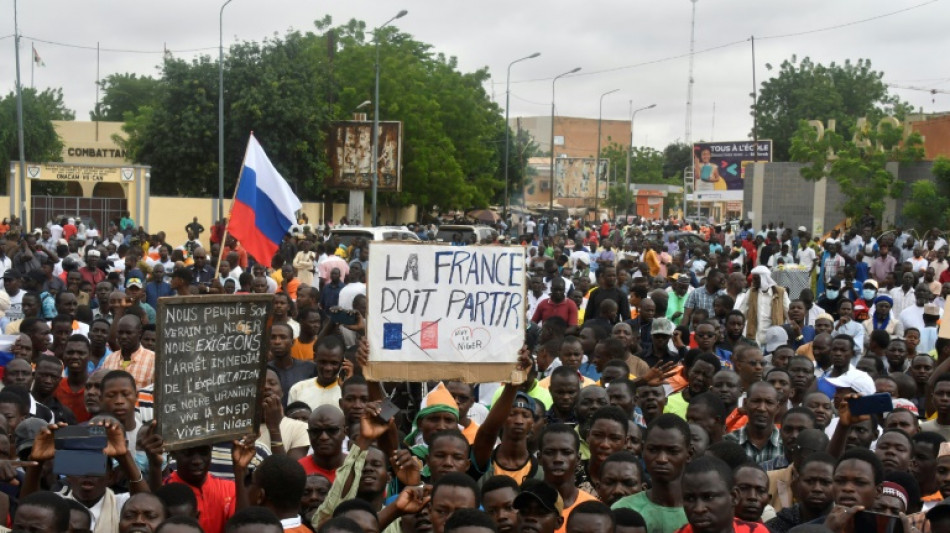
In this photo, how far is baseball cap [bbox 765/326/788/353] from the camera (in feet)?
37.6

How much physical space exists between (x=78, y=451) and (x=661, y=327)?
6368 millimetres

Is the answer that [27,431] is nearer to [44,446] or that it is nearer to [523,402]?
[44,446]

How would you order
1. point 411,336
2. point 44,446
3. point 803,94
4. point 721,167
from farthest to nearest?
point 803,94, point 721,167, point 411,336, point 44,446

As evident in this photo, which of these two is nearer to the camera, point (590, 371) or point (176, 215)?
point (590, 371)

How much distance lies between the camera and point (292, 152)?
42.1 metres

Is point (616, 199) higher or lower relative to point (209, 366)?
lower

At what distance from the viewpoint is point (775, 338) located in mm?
11477

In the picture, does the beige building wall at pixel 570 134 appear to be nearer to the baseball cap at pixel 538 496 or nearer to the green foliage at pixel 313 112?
the green foliage at pixel 313 112

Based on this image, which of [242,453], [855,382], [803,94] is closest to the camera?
[242,453]

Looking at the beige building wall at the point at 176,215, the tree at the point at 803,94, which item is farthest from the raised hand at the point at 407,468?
the tree at the point at 803,94

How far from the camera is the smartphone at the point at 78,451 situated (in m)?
5.52

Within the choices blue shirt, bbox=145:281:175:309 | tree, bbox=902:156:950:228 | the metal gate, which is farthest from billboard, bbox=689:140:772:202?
blue shirt, bbox=145:281:175:309

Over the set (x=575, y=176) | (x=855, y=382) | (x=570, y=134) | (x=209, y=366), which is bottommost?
(x=855, y=382)

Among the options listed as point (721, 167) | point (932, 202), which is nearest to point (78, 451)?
point (932, 202)
